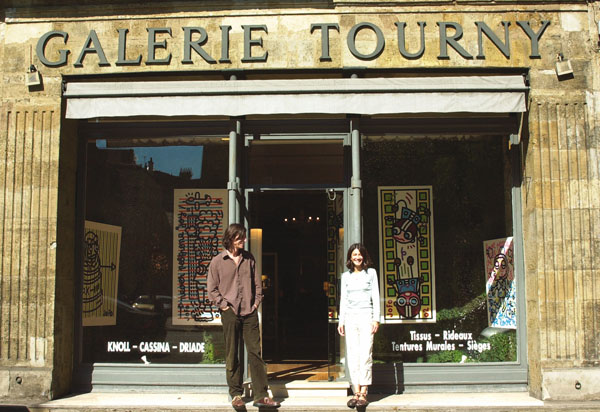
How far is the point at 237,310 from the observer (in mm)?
6863

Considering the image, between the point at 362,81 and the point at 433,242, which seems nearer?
the point at 362,81

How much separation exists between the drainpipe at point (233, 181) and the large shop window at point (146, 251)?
0.37 metres

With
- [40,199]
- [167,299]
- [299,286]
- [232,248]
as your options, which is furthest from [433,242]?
[299,286]

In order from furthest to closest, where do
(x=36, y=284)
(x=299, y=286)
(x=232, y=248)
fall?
(x=299, y=286) → (x=36, y=284) → (x=232, y=248)

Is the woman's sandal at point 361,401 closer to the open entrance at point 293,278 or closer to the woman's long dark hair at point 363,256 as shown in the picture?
the woman's long dark hair at point 363,256

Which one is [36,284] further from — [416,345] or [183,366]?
[416,345]

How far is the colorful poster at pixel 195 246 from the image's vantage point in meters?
8.02

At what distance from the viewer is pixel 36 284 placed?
7477mm

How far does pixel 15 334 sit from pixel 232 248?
9.35 feet

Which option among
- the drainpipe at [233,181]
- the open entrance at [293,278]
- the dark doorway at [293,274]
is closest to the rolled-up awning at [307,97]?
the drainpipe at [233,181]

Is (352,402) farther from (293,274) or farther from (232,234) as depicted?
(293,274)

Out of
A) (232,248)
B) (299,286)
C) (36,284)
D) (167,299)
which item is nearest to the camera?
(232,248)

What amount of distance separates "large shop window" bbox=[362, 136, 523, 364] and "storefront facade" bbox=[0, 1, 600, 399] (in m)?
0.03

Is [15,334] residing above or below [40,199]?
below
